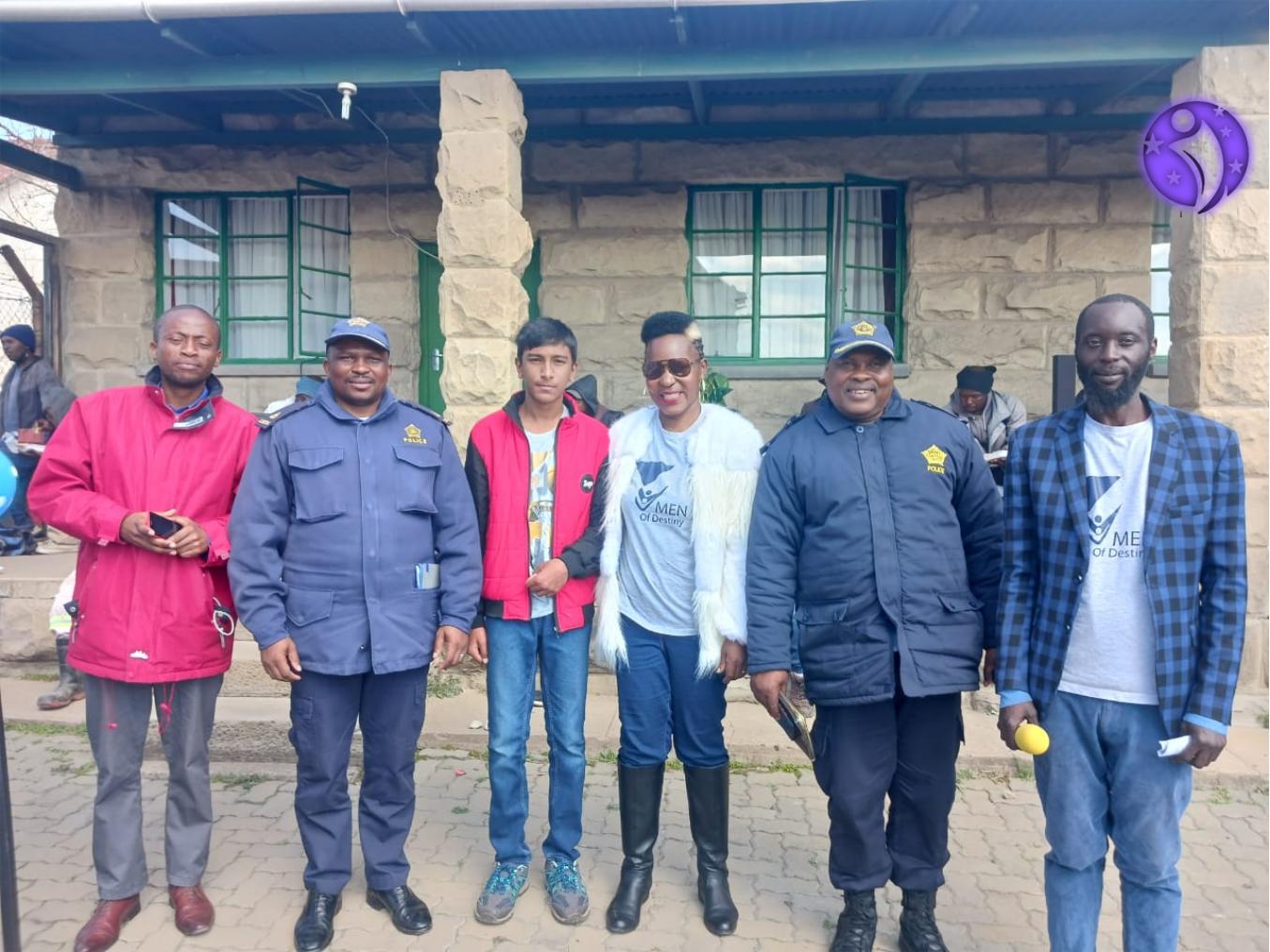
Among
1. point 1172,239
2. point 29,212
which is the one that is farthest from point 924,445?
point 29,212

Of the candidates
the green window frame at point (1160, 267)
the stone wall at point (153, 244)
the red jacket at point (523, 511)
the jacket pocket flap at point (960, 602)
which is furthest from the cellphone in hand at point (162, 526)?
the green window frame at point (1160, 267)

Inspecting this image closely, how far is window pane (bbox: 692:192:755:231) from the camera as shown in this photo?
782cm

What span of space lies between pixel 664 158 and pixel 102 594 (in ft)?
18.8

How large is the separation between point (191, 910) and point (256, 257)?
640 centimetres

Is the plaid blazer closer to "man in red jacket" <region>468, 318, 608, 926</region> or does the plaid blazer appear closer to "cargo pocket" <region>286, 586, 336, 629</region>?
A: "man in red jacket" <region>468, 318, 608, 926</region>

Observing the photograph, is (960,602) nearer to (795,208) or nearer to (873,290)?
(873,290)

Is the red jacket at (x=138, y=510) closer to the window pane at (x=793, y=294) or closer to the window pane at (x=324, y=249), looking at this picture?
the window pane at (x=324, y=249)

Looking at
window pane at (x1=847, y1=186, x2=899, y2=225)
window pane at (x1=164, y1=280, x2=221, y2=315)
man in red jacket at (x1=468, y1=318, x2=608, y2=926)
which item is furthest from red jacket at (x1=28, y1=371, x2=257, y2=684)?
window pane at (x1=847, y1=186, x2=899, y2=225)

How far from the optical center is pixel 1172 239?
5.66m

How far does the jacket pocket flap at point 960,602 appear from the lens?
2916 mm

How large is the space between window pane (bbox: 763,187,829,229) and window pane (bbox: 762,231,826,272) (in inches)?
3.3

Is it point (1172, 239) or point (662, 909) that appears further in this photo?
point (1172, 239)

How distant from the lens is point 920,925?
309cm

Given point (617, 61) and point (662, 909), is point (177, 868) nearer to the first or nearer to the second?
point (662, 909)
